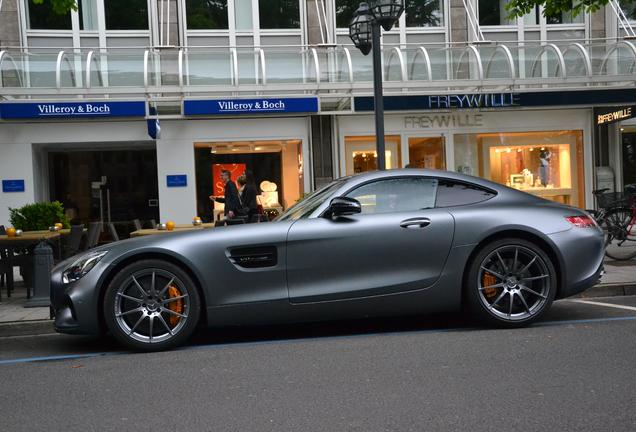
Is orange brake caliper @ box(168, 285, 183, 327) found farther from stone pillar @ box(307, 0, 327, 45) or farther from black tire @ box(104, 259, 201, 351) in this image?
stone pillar @ box(307, 0, 327, 45)

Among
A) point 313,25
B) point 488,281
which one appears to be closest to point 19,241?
point 488,281

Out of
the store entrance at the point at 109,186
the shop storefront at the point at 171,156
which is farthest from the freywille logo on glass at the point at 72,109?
the store entrance at the point at 109,186

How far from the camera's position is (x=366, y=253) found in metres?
5.57

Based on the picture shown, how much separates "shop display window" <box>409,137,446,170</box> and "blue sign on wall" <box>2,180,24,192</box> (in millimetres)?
8996

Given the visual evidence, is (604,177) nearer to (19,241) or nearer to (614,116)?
(614,116)

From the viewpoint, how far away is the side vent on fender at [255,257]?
549 cm

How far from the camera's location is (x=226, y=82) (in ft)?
47.4

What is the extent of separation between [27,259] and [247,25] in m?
9.37

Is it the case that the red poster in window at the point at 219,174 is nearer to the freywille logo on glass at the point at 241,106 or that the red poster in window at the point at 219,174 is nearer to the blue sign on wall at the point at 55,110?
the freywille logo on glass at the point at 241,106

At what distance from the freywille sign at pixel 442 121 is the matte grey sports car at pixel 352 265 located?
9941mm

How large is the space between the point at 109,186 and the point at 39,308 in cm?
1039

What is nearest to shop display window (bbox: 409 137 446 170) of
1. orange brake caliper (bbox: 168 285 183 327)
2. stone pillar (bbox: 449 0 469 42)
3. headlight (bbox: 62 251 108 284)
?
stone pillar (bbox: 449 0 469 42)

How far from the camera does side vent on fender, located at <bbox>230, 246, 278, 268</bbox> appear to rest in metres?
5.49

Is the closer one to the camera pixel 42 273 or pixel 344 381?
pixel 344 381
